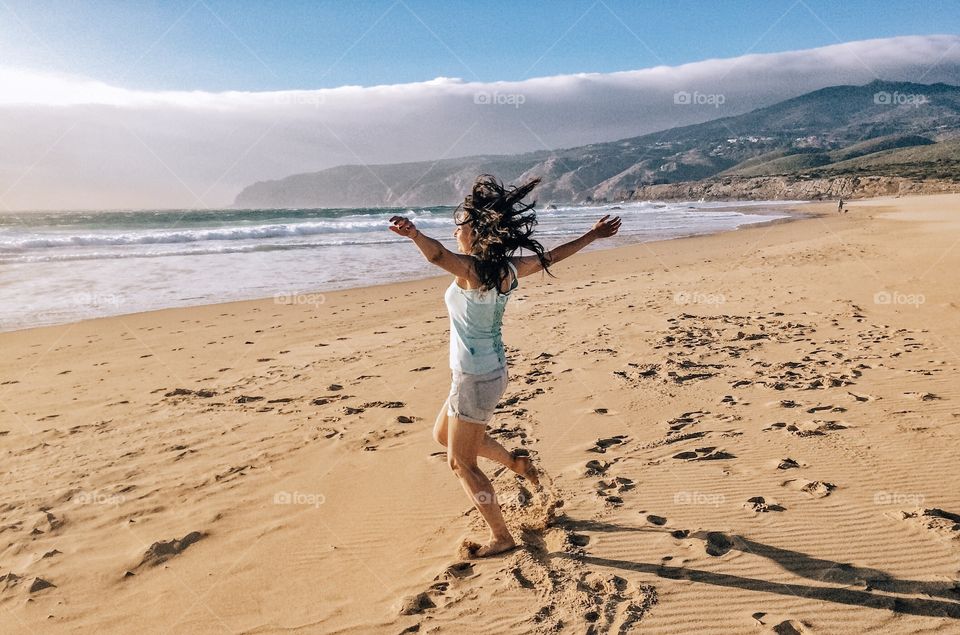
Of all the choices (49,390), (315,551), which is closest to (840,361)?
(315,551)

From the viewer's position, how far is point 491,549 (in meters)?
3.53

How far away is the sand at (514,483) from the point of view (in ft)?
10.3

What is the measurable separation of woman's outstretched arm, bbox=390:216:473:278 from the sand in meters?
1.82

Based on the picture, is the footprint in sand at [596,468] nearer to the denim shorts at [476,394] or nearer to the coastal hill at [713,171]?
the denim shorts at [476,394]

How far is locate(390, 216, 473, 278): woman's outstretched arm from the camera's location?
8.72 ft

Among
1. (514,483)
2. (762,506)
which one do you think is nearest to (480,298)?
(514,483)

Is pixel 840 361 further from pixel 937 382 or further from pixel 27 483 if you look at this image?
pixel 27 483

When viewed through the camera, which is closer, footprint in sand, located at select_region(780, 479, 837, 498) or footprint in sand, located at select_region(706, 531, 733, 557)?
footprint in sand, located at select_region(706, 531, 733, 557)

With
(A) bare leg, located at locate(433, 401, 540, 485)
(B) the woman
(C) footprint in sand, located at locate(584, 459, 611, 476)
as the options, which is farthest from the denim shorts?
(C) footprint in sand, located at locate(584, 459, 611, 476)

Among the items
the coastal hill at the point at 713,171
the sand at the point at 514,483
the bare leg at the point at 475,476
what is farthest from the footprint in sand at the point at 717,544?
the coastal hill at the point at 713,171

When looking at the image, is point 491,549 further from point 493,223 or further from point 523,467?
point 493,223

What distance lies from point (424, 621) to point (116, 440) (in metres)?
4.23

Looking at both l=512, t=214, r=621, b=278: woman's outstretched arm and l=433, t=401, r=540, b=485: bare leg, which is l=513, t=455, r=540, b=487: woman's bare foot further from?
l=512, t=214, r=621, b=278: woman's outstretched arm

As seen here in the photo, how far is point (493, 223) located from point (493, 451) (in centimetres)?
148
